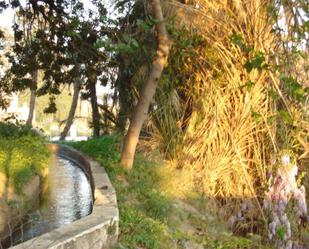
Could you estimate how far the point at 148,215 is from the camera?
22.0ft

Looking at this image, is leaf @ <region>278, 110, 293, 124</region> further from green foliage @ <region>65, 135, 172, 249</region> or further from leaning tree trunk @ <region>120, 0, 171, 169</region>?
green foliage @ <region>65, 135, 172, 249</region>

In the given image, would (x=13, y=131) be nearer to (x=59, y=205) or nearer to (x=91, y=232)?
(x=59, y=205)

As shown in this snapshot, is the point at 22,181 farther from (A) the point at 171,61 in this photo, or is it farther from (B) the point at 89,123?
(B) the point at 89,123

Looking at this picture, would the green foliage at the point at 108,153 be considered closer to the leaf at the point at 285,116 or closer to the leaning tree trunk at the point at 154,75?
the leaning tree trunk at the point at 154,75

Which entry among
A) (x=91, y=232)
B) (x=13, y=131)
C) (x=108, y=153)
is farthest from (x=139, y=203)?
(x=13, y=131)

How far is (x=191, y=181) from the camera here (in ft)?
27.5

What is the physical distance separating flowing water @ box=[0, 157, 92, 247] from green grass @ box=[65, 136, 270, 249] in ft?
2.32

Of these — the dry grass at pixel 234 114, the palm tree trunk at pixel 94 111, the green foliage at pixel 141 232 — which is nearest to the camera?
the green foliage at pixel 141 232

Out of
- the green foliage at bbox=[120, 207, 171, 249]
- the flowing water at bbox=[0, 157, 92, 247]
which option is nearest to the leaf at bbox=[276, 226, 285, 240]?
the green foliage at bbox=[120, 207, 171, 249]

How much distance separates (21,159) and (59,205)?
40.6 inches

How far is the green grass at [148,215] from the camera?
5.64m

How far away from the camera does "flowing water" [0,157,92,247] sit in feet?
23.0

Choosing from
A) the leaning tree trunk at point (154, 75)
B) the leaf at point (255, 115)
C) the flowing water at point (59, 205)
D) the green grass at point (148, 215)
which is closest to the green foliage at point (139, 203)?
the green grass at point (148, 215)

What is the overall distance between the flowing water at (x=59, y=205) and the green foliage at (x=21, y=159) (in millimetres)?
571
